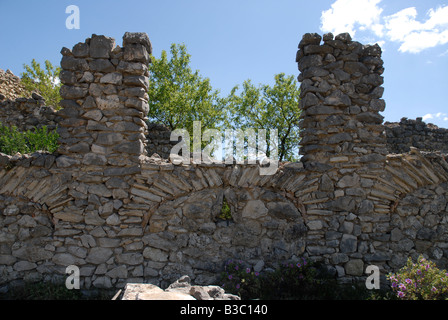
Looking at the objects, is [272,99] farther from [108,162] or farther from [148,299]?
[148,299]

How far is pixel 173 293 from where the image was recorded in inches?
132

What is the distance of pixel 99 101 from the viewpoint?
5.09m

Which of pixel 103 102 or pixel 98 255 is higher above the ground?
pixel 103 102

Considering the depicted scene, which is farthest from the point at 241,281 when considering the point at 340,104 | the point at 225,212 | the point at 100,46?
the point at 100,46

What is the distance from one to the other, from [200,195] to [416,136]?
7.44 metres

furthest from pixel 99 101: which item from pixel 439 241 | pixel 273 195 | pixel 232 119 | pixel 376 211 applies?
pixel 232 119

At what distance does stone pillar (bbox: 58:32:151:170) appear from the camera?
5.05 m

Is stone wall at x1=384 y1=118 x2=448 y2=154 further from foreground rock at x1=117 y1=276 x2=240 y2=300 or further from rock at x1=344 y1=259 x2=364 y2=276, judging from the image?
foreground rock at x1=117 y1=276 x2=240 y2=300

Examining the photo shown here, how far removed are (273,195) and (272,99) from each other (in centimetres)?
1106

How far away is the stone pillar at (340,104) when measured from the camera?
539 cm

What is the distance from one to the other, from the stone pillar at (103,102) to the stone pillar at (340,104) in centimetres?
286

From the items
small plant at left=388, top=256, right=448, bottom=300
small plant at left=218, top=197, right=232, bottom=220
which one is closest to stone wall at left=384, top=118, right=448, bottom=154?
small plant at left=388, top=256, right=448, bottom=300

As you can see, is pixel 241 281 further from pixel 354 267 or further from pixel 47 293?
pixel 47 293
